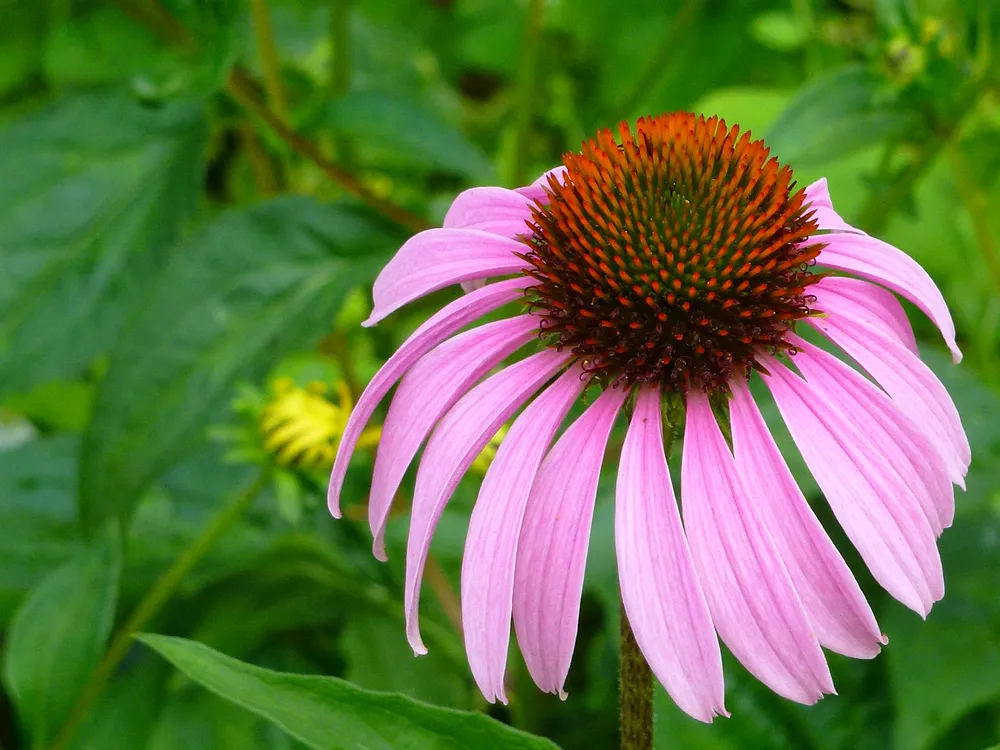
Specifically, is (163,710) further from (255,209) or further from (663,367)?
(663,367)

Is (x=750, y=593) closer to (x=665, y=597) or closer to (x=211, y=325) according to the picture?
(x=665, y=597)

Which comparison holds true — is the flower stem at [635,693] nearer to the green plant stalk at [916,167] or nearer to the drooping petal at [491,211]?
the drooping petal at [491,211]

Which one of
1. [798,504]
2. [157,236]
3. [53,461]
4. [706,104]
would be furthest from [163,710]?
[706,104]

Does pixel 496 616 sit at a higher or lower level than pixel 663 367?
lower

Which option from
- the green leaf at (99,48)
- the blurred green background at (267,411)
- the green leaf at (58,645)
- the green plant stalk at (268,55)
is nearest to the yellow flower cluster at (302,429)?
the blurred green background at (267,411)

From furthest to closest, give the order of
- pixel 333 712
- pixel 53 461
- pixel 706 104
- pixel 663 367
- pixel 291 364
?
pixel 706 104 < pixel 291 364 < pixel 53 461 < pixel 663 367 < pixel 333 712

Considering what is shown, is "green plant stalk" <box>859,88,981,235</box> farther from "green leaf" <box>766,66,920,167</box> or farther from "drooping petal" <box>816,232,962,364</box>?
"drooping petal" <box>816,232,962,364</box>
